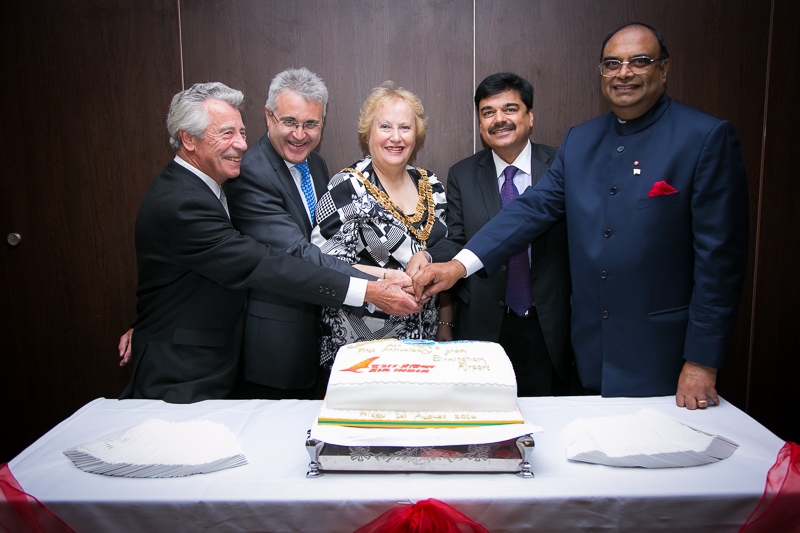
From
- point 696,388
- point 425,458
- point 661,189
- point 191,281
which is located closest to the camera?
point 425,458

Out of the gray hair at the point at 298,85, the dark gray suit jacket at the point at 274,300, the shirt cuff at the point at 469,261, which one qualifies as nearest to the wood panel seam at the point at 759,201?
the shirt cuff at the point at 469,261

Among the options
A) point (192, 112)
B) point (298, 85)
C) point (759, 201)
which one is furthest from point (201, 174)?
point (759, 201)

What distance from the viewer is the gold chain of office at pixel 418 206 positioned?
80.7 inches

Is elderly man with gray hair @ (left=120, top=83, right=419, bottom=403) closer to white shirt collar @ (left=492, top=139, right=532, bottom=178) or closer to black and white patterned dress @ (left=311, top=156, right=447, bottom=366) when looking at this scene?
black and white patterned dress @ (left=311, top=156, right=447, bottom=366)

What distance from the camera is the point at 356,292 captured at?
1835mm

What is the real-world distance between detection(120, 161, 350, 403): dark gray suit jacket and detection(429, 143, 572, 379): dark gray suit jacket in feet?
2.59

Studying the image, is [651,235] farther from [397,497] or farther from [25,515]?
[25,515]

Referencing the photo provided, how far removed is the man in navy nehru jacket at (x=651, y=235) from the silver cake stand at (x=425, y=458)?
2.21 feet

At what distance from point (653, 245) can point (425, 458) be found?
106 cm

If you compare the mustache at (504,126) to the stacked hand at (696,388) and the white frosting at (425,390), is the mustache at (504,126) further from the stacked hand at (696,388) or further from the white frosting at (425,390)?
the white frosting at (425,390)

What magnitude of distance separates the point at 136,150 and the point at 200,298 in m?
1.44

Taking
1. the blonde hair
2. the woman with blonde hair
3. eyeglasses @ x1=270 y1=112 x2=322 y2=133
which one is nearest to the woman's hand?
the woman with blonde hair

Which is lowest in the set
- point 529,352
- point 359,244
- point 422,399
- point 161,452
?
point 529,352

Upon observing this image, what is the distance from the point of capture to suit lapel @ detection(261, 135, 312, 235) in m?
2.04
